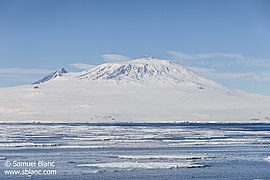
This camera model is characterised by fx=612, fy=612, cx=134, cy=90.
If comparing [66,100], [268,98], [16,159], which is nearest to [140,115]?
[66,100]

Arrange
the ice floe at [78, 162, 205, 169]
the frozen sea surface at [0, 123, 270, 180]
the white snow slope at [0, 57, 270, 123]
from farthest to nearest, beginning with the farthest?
the white snow slope at [0, 57, 270, 123]
the ice floe at [78, 162, 205, 169]
the frozen sea surface at [0, 123, 270, 180]

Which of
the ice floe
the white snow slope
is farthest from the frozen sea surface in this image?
the white snow slope

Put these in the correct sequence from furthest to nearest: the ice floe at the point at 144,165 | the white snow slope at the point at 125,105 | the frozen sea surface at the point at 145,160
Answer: the white snow slope at the point at 125,105 → the ice floe at the point at 144,165 → the frozen sea surface at the point at 145,160

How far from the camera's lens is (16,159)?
35.0 m

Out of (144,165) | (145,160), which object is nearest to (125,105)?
(145,160)

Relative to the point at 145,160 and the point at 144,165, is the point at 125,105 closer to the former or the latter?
the point at 145,160

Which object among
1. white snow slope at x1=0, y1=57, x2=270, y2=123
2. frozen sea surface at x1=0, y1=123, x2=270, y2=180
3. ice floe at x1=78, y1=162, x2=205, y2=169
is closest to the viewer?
frozen sea surface at x1=0, y1=123, x2=270, y2=180

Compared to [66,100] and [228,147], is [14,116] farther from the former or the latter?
[228,147]

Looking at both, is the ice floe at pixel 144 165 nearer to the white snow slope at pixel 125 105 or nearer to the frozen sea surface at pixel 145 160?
the frozen sea surface at pixel 145 160

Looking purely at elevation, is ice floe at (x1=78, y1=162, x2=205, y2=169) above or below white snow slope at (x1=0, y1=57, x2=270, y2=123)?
below

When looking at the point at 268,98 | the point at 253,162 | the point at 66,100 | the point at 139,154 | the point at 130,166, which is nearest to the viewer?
the point at 130,166

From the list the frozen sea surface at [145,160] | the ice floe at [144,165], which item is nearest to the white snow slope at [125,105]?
the frozen sea surface at [145,160]

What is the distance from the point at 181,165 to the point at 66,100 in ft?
464

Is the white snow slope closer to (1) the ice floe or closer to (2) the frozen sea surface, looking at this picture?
(2) the frozen sea surface
